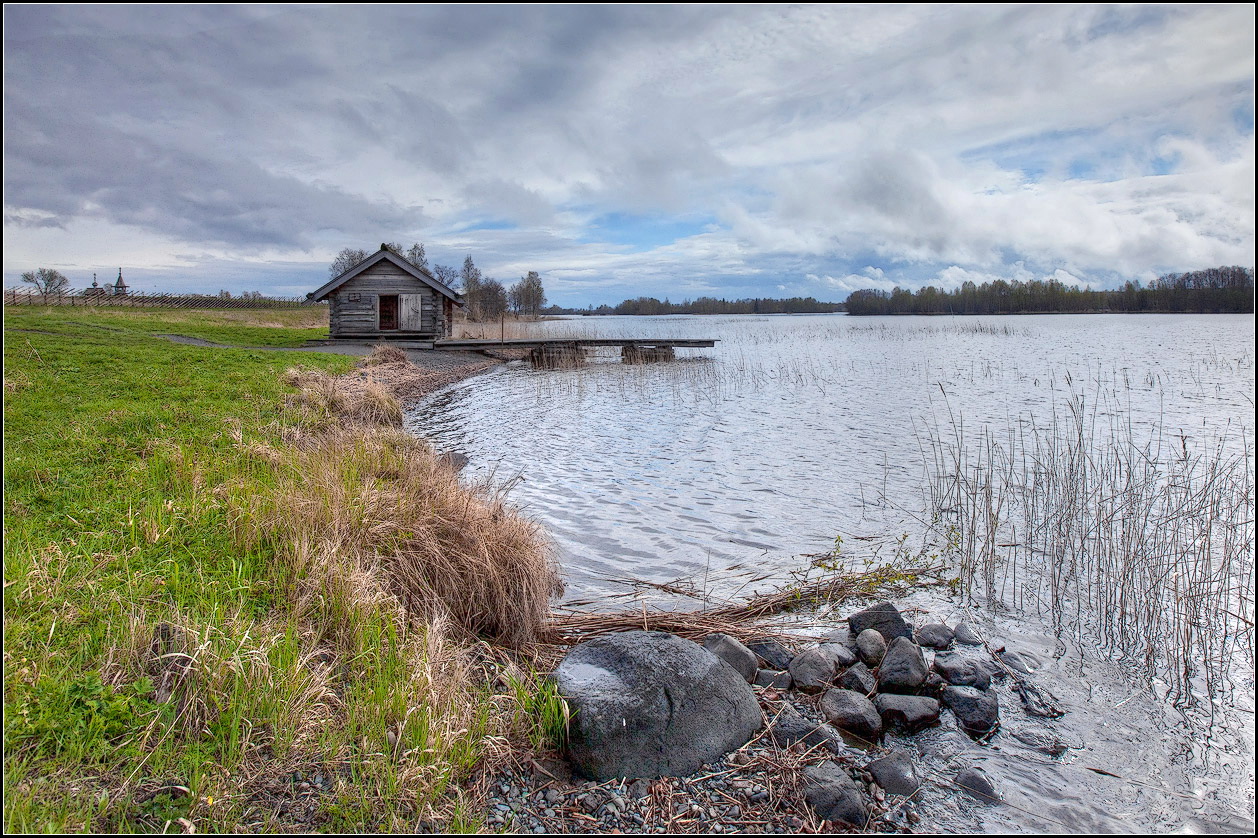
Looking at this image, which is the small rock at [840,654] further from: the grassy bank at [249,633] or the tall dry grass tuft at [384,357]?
the tall dry grass tuft at [384,357]

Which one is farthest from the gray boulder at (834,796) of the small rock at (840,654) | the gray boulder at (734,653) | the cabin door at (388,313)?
the cabin door at (388,313)

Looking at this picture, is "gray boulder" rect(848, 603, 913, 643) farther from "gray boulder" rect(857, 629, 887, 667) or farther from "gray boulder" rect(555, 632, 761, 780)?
"gray boulder" rect(555, 632, 761, 780)

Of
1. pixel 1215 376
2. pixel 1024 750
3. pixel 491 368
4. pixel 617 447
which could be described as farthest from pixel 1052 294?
pixel 1024 750

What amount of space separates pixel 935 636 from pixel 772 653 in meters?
1.31

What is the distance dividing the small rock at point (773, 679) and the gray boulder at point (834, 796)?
0.99 m

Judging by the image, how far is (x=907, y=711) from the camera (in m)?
4.21

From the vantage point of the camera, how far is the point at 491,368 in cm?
3056

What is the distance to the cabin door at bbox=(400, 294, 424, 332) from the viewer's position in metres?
32.6

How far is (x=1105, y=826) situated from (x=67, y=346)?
825 inches

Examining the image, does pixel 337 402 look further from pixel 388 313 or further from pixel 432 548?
pixel 388 313

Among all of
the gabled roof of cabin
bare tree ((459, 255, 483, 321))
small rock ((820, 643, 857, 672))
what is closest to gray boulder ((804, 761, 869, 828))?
small rock ((820, 643, 857, 672))

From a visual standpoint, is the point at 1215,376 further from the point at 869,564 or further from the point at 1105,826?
the point at 1105,826

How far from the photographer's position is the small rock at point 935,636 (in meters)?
5.21

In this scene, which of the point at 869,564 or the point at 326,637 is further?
the point at 869,564
